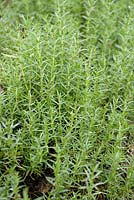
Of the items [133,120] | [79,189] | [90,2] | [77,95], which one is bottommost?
[79,189]

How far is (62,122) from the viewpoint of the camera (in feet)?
9.75

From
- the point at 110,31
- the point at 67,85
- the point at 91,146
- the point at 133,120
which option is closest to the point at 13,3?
the point at 110,31

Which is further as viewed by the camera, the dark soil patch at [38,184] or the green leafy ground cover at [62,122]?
the dark soil patch at [38,184]

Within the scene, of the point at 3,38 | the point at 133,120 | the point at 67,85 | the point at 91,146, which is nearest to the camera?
the point at 91,146

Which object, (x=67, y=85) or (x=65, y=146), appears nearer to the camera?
(x=65, y=146)

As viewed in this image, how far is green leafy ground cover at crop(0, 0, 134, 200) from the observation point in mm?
2643

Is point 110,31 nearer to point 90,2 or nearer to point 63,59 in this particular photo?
point 90,2

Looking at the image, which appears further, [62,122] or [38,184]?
[62,122]

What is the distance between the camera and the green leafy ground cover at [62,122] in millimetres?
2643

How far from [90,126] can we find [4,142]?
0.63m

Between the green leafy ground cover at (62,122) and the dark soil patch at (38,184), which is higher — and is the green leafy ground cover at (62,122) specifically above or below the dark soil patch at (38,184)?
above

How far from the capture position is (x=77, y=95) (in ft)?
10.2

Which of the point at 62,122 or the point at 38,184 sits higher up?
the point at 62,122

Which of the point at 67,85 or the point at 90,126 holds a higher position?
the point at 67,85
